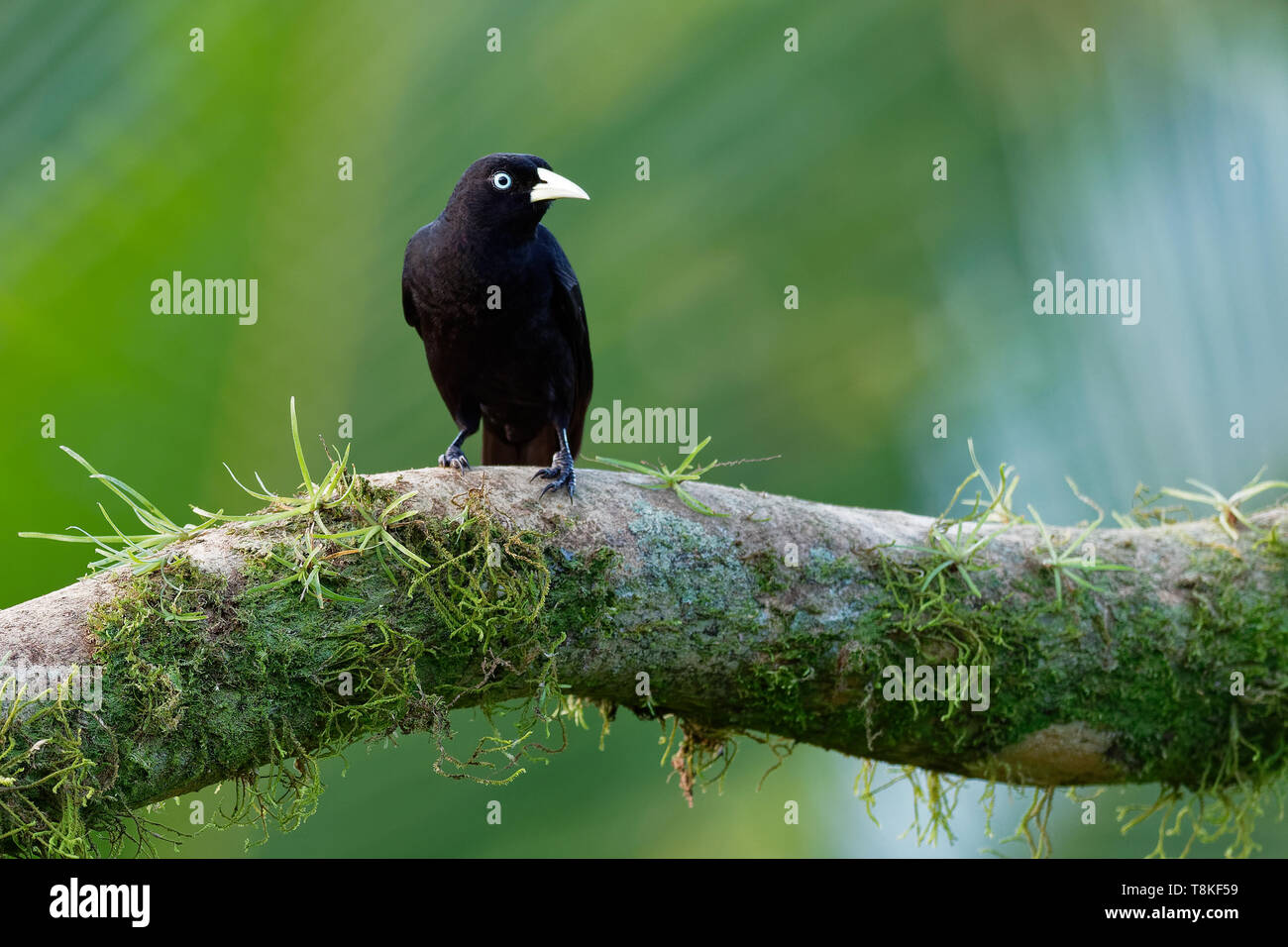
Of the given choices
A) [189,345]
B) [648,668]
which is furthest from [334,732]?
[189,345]

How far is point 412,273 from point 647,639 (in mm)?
1814

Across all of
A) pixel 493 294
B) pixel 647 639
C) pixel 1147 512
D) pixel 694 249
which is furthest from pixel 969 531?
pixel 493 294

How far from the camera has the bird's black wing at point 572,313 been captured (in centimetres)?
347

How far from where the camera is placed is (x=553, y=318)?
11.5ft

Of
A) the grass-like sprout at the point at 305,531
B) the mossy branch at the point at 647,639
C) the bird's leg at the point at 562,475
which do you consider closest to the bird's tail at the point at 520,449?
the bird's leg at the point at 562,475

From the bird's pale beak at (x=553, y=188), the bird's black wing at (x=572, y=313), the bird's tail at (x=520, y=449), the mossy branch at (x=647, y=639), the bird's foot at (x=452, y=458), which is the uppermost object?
the bird's pale beak at (x=553, y=188)

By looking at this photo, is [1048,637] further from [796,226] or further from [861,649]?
[796,226]

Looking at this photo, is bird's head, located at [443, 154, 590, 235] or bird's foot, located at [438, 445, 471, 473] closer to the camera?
bird's foot, located at [438, 445, 471, 473]

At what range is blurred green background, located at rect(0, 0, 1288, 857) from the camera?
2.51 m

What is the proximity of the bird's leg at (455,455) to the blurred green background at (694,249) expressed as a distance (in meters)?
0.08

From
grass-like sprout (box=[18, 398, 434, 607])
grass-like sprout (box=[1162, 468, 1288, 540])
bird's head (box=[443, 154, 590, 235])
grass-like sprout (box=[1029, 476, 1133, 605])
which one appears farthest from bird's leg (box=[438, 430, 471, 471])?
grass-like sprout (box=[1162, 468, 1288, 540])

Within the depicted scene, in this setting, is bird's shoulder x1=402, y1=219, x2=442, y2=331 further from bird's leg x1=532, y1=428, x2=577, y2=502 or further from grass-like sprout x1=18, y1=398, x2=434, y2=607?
grass-like sprout x1=18, y1=398, x2=434, y2=607

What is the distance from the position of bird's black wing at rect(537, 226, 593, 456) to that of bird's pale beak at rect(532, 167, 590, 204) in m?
0.22

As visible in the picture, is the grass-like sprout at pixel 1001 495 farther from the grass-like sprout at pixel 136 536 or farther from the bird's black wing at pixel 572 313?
the grass-like sprout at pixel 136 536
